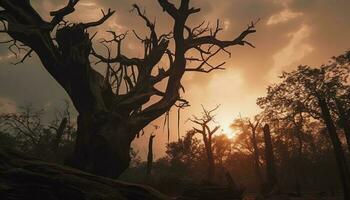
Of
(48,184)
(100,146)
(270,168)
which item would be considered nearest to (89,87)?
(100,146)

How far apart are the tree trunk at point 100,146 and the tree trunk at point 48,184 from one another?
5.22 meters

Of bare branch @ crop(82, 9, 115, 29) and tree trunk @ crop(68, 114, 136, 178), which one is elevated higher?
bare branch @ crop(82, 9, 115, 29)

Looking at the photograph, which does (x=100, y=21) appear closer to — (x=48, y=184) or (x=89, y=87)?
(x=89, y=87)

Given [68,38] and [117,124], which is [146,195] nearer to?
[117,124]

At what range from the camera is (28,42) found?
1103 cm

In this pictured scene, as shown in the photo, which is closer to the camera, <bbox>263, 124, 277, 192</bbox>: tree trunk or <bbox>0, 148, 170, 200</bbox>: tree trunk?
<bbox>0, 148, 170, 200</bbox>: tree trunk

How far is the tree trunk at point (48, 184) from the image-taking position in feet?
15.8

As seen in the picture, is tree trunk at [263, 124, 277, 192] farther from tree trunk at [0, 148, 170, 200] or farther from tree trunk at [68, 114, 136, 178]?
tree trunk at [0, 148, 170, 200]

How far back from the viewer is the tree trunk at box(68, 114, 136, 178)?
431 inches

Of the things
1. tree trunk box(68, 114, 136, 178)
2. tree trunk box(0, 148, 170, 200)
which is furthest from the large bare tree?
tree trunk box(0, 148, 170, 200)

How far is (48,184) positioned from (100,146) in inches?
236

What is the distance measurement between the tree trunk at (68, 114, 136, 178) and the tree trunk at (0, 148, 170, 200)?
5.22 metres

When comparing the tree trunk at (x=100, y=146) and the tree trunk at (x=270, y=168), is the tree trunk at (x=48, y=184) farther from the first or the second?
the tree trunk at (x=270, y=168)

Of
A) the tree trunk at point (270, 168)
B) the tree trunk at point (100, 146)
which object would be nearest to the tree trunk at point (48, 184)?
the tree trunk at point (100, 146)
